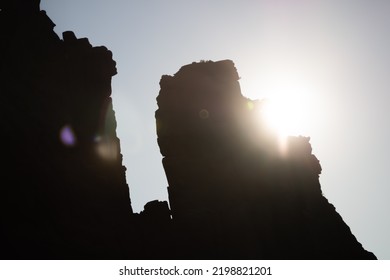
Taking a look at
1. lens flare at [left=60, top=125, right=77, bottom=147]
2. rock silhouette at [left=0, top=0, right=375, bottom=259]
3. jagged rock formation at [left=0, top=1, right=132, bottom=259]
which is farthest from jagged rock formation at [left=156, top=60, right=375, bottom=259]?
lens flare at [left=60, top=125, right=77, bottom=147]

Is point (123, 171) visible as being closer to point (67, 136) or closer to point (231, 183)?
point (67, 136)

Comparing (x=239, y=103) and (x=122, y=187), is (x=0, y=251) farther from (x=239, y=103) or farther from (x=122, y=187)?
(x=239, y=103)

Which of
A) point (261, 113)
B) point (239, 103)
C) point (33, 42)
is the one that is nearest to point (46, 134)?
point (33, 42)

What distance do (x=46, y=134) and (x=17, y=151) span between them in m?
4.72

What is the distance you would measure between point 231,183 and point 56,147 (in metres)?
22.3

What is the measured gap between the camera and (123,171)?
51.6 meters

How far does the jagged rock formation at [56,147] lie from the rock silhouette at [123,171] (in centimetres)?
13

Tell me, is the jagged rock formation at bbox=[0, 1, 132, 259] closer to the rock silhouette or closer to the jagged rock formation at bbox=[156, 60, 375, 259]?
the rock silhouette

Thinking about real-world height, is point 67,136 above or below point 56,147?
above

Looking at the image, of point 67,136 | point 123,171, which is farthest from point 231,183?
point 67,136

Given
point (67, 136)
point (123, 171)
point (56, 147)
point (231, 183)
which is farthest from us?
point (123, 171)

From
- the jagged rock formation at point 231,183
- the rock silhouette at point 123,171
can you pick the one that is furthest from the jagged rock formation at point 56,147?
the jagged rock formation at point 231,183

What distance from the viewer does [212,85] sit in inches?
2061

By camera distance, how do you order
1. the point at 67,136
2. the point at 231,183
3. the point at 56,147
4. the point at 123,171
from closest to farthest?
the point at 56,147 < the point at 67,136 < the point at 231,183 < the point at 123,171
